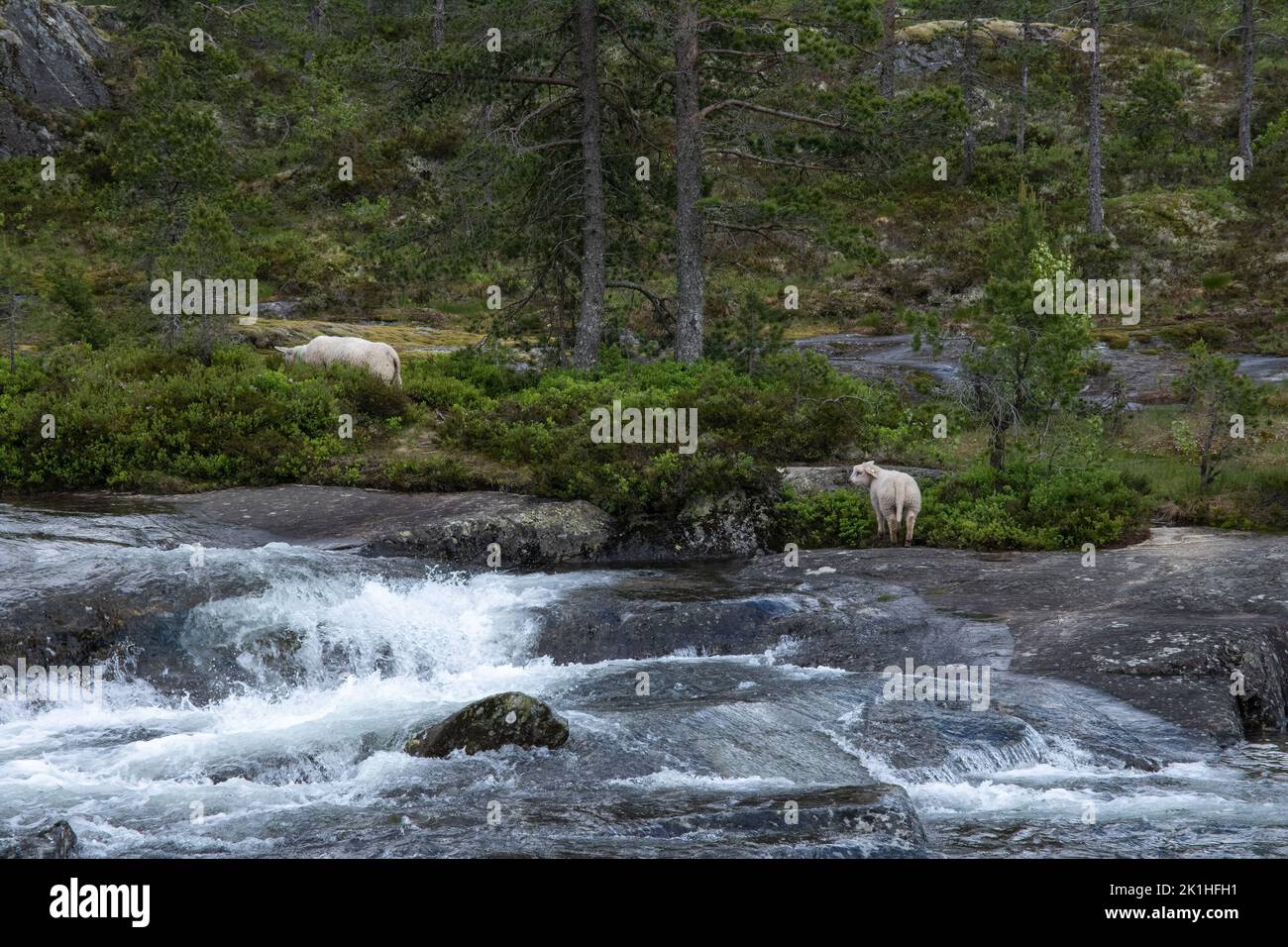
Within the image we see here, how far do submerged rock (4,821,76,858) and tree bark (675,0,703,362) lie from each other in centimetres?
1782

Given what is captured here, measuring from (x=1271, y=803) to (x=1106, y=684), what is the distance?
250cm

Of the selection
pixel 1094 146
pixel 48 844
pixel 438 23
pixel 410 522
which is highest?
pixel 438 23

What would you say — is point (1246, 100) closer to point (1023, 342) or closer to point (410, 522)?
point (1023, 342)

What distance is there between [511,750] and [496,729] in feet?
0.77

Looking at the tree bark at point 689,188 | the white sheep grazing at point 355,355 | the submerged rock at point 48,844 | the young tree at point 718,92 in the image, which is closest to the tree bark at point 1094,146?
the young tree at point 718,92

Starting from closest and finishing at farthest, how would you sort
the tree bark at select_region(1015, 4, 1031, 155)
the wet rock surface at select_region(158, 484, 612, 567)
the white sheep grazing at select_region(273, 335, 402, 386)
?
the wet rock surface at select_region(158, 484, 612, 567), the white sheep grazing at select_region(273, 335, 402, 386), the tree bark at select_region(1015, 4, 1031, 155)

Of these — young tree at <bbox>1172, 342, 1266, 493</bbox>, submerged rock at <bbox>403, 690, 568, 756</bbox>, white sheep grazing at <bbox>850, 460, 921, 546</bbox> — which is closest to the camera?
submerged rock at <bbox>403, 690, 568, 756</bbox>

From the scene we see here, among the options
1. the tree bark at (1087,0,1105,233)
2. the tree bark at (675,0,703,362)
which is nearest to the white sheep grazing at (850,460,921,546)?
the tree bark at (675,0,703,362)

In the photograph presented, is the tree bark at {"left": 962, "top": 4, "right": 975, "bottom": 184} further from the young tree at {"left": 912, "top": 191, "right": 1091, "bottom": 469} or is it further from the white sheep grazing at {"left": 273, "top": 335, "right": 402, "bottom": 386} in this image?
Result: the white sheep grazing at {"left": 273, "top": 335, "right": 402, "bottom": 386}

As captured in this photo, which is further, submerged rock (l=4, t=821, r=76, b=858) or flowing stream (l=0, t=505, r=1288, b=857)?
flowing stream (l=0, t=505, r=1288, b=857)

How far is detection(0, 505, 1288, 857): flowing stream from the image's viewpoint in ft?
27.2

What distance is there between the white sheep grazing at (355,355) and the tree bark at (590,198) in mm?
4037

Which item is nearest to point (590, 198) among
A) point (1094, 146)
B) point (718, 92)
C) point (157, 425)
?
point (718, 92)

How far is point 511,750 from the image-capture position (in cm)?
984
